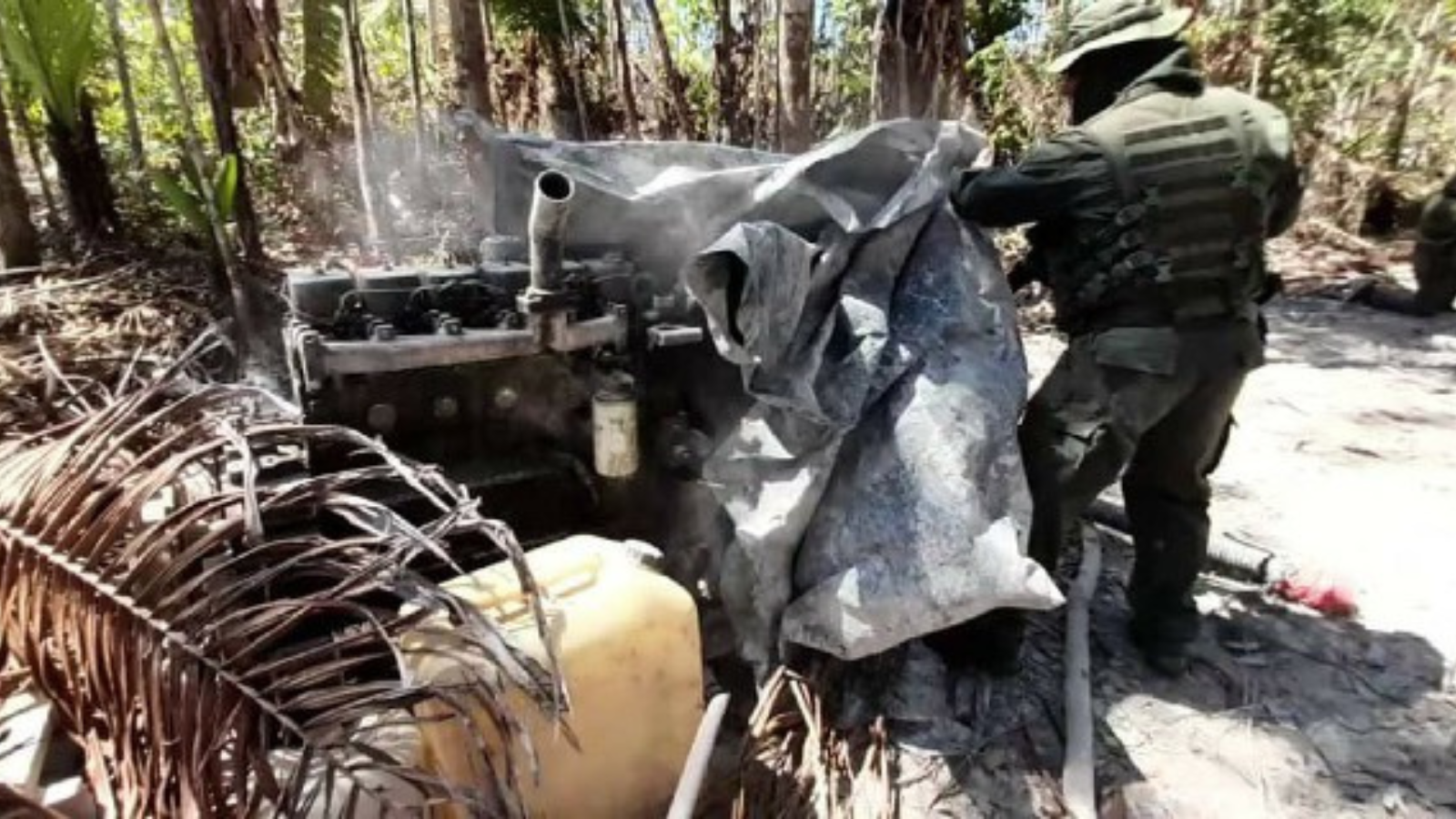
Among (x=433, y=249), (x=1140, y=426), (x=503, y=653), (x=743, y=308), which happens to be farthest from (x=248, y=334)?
(x=1140, y=426)

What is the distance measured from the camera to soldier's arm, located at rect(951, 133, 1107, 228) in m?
2.53

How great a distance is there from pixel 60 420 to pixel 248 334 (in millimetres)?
2915

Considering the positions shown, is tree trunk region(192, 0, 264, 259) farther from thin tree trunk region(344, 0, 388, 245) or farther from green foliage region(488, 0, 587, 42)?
green foliage region(488, 0, 587, 42)

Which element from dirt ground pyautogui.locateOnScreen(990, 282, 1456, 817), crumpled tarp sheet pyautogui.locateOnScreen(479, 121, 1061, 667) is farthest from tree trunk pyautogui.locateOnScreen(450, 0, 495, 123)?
dirt ground pyautogui.locateOnScreen(990, 282, 1456, 817)

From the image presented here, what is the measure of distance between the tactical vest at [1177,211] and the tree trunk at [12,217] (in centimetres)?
627

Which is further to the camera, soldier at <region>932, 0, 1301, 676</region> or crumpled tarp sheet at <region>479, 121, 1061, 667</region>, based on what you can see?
soldier at <region>932, 0, 1301, 676</region>

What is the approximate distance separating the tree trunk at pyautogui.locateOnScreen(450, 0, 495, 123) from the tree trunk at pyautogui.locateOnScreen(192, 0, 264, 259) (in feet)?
4.56

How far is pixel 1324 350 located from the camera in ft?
21.4

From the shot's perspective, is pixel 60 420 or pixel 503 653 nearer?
pixel 503 653

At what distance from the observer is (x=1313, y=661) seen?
118 inches

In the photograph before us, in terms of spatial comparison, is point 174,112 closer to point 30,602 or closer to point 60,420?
point 60,420

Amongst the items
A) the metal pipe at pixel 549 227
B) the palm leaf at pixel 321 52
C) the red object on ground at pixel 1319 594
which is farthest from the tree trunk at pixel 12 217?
the red object on ground at pixel 1319 594

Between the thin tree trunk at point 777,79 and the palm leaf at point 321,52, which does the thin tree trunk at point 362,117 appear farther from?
the thin tree trunk at point 777,79

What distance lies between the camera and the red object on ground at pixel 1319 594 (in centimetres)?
326
